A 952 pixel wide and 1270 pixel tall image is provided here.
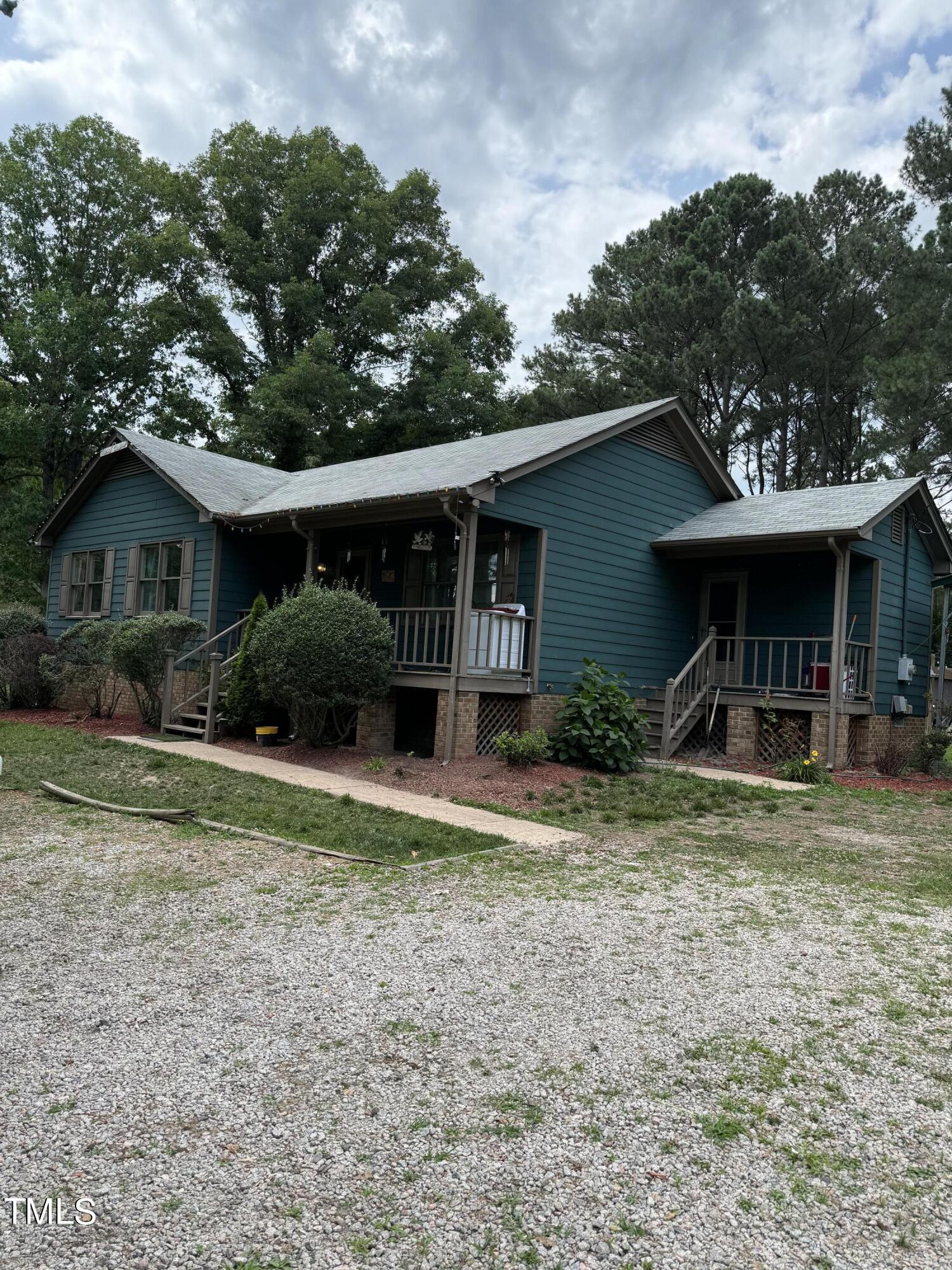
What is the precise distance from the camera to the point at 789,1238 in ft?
7.60

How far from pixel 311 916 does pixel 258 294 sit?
30279 millimetres

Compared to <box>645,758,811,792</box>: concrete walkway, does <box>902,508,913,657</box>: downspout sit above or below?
above

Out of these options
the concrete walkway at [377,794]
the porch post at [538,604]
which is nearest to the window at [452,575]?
the porch post at [538,604]

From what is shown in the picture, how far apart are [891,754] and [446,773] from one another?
23.6ft

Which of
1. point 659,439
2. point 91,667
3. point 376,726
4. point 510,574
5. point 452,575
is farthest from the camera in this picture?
point 91,667

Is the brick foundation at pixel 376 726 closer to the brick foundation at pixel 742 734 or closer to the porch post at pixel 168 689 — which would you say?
the porch post at pixel 168 689

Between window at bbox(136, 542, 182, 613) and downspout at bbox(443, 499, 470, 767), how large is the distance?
658cm

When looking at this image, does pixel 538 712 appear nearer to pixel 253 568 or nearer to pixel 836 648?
pixel 836 648

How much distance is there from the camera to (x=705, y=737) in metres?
14.9

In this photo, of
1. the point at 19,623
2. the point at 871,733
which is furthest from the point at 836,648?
the point at 19,623

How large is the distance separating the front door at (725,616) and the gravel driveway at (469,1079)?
31.9ft

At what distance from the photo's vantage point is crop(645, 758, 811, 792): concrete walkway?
1124cm

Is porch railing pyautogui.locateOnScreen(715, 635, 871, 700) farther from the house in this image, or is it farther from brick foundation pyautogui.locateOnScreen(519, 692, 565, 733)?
brick foundation pyautogui.locateOnScreen(519, 692, 565, 733)

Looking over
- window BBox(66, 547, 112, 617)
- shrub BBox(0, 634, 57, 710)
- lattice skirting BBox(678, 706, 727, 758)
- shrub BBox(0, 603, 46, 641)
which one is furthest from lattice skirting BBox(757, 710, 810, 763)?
shrub BBox(0, 603, 46, 641)
